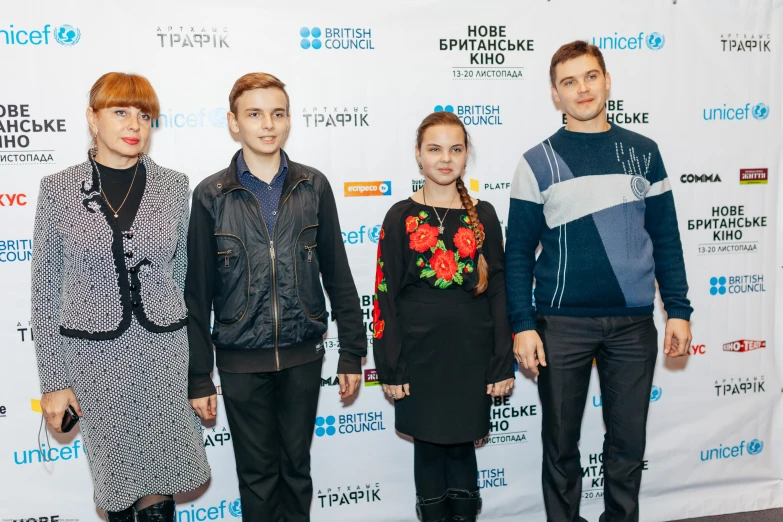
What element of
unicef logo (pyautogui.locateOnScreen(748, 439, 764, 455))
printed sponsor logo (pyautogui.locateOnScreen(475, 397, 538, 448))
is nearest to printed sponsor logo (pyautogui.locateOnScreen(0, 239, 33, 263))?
printed sponsor logo (pyautogui.locateOnScreen(475, 397, 538, 448))

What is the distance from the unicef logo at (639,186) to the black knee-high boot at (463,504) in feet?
3.92

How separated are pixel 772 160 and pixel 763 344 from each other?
883mm

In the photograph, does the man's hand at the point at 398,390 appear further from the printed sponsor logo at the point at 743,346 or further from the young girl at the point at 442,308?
the printed sponsor logo at the point at 743,346

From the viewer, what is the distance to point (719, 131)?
10.0 ft

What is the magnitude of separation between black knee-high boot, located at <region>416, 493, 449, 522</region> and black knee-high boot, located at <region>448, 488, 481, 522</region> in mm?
26

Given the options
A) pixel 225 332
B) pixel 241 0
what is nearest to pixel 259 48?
pixel 241 0

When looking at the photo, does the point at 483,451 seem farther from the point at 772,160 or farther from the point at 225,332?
the point at 772,160

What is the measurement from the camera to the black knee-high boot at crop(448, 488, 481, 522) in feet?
7.65

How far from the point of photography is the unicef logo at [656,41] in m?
2.97

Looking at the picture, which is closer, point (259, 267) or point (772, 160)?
point (259, 267)

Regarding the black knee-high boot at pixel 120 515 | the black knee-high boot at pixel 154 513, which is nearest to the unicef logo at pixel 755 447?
the black knee-high boot at pixel 154 513

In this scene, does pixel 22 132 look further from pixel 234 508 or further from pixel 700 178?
pixel 700 178

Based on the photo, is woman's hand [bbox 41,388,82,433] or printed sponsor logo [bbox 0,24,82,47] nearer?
woman's hand [bbox 41,388,82,433]

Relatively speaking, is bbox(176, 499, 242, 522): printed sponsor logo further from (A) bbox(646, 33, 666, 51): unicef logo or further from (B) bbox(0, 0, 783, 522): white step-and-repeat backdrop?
(A) bbox(646, 33, 666, 51): unicef logo
